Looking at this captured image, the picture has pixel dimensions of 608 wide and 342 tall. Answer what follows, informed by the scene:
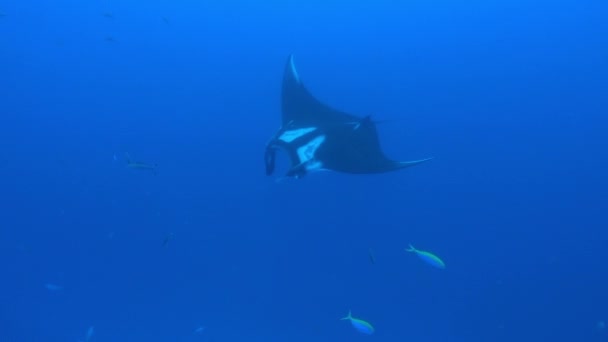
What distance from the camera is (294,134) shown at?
4.05 m

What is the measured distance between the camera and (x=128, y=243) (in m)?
9.77

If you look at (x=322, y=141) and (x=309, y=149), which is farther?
(x=322, y=141)

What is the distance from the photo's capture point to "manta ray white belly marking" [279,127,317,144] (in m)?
3.96

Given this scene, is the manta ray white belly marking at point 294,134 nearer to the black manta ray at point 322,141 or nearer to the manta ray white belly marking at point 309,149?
the black manta ray at point 322,141

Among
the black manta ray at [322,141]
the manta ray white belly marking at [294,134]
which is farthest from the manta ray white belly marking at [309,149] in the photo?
the manta ray white belly marking at [294,134]

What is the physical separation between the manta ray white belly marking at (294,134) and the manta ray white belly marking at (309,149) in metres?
0.12

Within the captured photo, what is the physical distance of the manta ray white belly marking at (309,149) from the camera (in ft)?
12.4

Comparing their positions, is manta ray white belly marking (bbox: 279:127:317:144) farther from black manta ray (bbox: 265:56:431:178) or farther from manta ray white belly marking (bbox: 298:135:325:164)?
manta ray white belly marking (bbox: 298:135:325:164)

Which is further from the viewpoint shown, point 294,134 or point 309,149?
point 294,134

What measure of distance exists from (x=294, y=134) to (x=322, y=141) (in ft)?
0.86

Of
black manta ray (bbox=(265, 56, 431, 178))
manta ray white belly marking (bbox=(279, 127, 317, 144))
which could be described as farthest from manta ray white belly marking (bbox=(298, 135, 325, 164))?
manta ray white belly marking (bbox=(279, 127, 317, 144))

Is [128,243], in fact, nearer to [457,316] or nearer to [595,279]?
[457,316]

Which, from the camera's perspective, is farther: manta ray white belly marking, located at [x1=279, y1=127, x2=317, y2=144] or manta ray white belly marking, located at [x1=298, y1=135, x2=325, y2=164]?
manta ray white belly marking, located at [x1=279, y1=127, x2=317, y2=144]

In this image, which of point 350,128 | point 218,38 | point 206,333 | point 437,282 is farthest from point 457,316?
point 218,38
